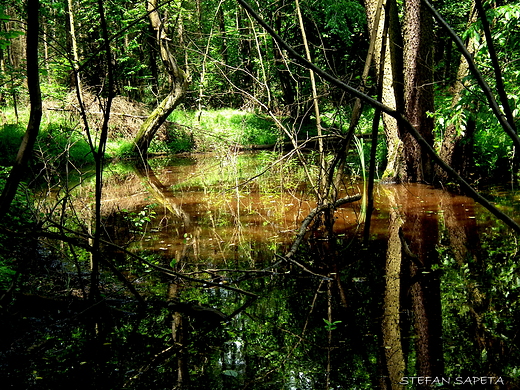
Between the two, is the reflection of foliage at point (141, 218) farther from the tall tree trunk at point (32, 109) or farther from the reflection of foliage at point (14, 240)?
the tall tree trunk at point (32, 109)

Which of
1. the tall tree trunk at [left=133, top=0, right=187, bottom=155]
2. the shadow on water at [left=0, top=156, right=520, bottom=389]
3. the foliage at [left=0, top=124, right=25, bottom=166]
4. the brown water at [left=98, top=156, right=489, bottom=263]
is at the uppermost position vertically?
the tall tree trunk at [left=133, top=0, right=187, bottom=155]

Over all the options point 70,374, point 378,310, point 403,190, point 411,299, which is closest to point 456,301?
point 411,299

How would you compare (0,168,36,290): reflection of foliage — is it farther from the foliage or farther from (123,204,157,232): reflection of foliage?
the foliage

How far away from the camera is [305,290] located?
418 cm

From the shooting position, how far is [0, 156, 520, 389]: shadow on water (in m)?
2.78

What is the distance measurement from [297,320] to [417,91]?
7331mm

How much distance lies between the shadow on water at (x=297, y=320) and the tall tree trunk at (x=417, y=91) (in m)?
3.70

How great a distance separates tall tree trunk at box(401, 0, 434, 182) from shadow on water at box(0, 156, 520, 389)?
3699 millimetres

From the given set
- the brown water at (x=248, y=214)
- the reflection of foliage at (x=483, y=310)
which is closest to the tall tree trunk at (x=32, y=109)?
the reflection of foliage at (x=483, y=310)

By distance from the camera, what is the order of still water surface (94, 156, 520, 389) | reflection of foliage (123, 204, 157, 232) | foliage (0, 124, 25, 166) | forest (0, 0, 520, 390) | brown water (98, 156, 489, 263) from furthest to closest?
foliage (0, 124, 25, 166) → reflection of foliage (123, 204, 157, 232) → brown water (98, 156, 489, 263) → still water surface (94, 156, 520, 389) → forest (0, 0, 520, 390)

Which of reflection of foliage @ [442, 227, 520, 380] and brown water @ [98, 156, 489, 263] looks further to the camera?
brown water @ [98, 156, 489, 263]

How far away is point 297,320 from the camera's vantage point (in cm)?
358

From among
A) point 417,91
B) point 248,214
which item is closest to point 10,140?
point 248,214

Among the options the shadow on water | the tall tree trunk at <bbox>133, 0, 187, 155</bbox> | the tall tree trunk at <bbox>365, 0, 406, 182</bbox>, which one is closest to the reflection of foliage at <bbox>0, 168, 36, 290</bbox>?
the shadow on water
